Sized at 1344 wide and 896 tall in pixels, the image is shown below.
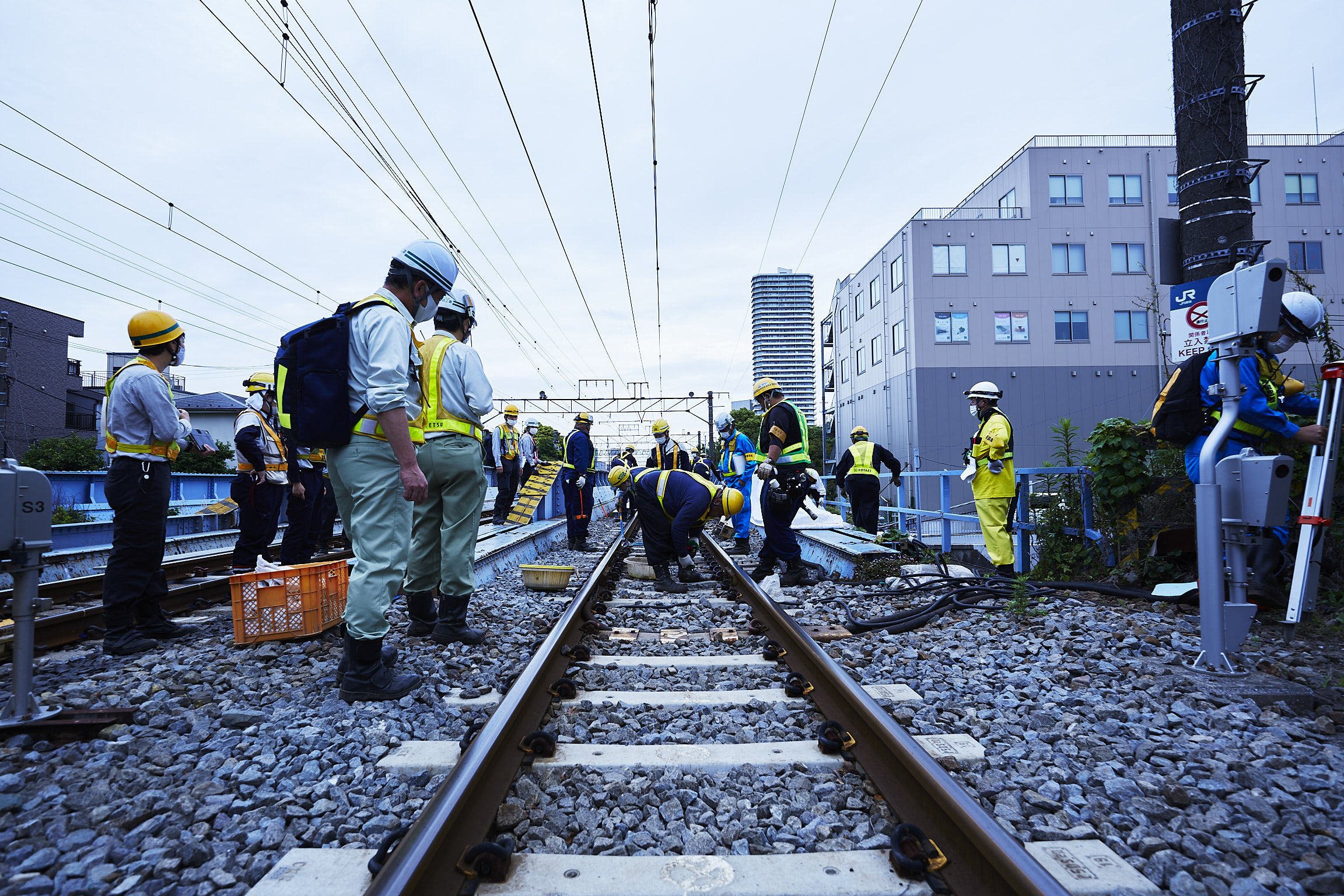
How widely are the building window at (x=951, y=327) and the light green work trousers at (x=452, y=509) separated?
88.9ft

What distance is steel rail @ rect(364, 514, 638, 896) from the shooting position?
5.59 feet

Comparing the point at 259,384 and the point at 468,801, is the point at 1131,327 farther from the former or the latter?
the point at 468,801

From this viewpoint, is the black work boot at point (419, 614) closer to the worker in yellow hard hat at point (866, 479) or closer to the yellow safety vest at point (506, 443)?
the worker in yellow hard hat at point (866, 479)

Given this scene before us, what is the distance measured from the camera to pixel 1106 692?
3232 millimetres

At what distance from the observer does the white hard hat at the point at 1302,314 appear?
4273 mm

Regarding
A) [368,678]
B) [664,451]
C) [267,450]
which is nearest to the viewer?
[368,678]

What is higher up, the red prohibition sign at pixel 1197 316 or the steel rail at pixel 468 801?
the red prohibition sign at pixel 1197 316

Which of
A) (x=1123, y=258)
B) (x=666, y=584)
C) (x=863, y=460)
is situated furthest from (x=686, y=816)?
(x=1123, y=258)

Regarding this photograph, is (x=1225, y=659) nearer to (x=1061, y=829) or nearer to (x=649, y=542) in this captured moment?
(x=1061, y=829)

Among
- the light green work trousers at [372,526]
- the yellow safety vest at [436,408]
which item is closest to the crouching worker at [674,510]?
the yellow safety vest at [436,408]

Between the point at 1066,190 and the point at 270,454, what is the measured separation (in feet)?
105

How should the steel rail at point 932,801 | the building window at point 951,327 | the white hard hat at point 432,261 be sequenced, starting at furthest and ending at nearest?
1. the building window at point 951,327
2. the white hard hat at point 432,261
3. the steel rail at point 932,801

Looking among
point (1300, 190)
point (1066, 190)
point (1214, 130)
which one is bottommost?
point (1214, 130)

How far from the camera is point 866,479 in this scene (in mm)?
10398
